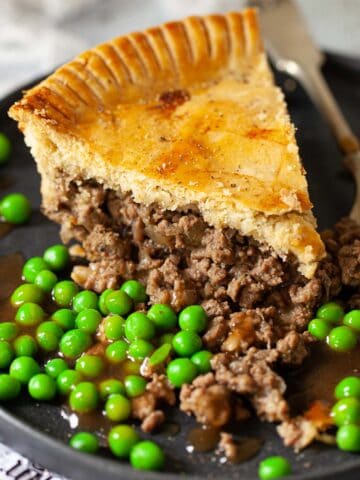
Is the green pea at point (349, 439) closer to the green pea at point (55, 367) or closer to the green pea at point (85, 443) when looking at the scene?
the green pea at point (85, 443)

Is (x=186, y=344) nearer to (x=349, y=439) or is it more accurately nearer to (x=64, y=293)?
(x=64, y=293)

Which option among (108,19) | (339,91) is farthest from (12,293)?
(108,19)

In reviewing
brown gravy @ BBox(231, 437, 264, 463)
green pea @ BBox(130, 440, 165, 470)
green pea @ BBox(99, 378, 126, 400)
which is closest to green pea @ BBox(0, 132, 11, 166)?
green pea @ BBox(99, 378, 126, 400)

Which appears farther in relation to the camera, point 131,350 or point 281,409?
point 131,350

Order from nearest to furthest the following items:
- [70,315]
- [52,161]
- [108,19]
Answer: [70,315] < [52,161] < [108,19]

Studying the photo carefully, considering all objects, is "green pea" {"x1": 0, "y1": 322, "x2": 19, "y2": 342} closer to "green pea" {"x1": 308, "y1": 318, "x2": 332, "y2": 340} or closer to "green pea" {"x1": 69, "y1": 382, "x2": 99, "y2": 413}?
"green pea" {"x1": 69, "y1": 382, "x2": 99, "y2": 413}

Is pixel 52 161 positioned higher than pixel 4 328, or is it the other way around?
pixel 52 161

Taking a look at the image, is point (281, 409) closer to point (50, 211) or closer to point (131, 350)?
point (131, 350)
